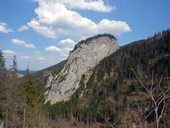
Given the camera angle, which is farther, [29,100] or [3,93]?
[29,100]

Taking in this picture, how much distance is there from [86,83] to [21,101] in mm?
138000

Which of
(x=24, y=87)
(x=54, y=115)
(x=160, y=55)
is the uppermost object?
(x=160, y=55)

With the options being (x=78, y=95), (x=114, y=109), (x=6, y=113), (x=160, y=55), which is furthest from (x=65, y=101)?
(x=6, y=113)

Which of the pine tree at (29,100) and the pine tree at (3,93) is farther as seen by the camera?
the pine tree at (29,100)

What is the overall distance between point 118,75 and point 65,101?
3483cm

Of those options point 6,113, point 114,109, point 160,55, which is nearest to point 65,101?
point 114,109

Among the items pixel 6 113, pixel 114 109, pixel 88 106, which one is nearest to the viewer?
pixel 6 113

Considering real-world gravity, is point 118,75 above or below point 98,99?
above

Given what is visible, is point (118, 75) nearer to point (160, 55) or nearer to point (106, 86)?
point (106, 86)

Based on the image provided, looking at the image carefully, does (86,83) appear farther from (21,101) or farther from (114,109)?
(21,101)

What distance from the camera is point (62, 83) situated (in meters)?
198

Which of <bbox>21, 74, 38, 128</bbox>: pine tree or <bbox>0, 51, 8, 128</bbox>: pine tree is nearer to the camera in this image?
<bbox>0, 51, 8, 128</bbox>: pine tree

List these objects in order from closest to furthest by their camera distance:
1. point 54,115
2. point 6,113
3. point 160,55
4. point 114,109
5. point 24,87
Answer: point 6,113
point 24,87
point 114,109
point 54,115
point 160,55

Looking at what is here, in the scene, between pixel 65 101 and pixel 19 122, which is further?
pixel 65 101
